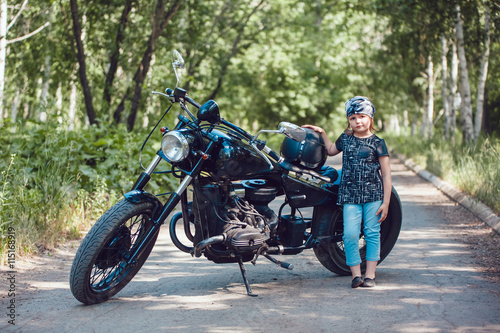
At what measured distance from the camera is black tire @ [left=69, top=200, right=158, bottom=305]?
446cm

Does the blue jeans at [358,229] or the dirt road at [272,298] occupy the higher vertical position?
the blue jeans at [358,229]

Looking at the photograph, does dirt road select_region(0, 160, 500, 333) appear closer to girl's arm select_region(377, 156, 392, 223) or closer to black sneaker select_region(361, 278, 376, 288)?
black sneaker select_region(361, 278, 376, 288)

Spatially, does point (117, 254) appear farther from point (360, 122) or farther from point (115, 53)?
point (115, 53)

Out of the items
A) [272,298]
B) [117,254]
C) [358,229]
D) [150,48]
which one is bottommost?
[272,298]

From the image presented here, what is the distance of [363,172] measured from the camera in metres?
5.29

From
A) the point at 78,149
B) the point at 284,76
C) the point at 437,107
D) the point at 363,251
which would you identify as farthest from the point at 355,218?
the point at 437,107

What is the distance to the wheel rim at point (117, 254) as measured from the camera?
15.4 feet

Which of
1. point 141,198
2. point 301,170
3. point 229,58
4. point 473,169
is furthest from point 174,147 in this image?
point 229,58

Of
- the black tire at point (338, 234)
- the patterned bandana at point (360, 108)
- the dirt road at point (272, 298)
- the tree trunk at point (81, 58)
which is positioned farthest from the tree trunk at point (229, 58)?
the patterned bandana at point (360, 108)

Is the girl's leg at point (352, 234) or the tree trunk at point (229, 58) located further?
the tree trunk at point (229, 58)

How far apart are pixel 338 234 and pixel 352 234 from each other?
315 mm

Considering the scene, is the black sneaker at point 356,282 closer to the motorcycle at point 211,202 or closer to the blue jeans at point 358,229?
the blue jeans at point 358,229

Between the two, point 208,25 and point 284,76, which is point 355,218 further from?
point 284,76

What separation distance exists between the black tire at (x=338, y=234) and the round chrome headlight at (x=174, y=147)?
1564mm
